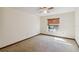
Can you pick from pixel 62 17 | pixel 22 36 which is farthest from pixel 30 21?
pixel 62 17

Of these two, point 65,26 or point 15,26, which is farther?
point 15,26

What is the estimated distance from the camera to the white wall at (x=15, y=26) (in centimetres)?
268

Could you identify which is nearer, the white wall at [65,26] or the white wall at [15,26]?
the white wall at [65,26]

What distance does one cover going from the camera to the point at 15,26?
3164 mm

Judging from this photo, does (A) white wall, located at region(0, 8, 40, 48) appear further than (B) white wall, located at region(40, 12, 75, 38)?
Yes

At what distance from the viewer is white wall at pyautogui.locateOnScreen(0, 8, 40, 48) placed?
8.78 feet

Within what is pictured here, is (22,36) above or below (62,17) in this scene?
below

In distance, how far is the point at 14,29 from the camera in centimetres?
311

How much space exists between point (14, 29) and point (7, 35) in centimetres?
43

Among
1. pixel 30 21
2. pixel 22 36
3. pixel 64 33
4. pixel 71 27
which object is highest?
pixel 30 21
